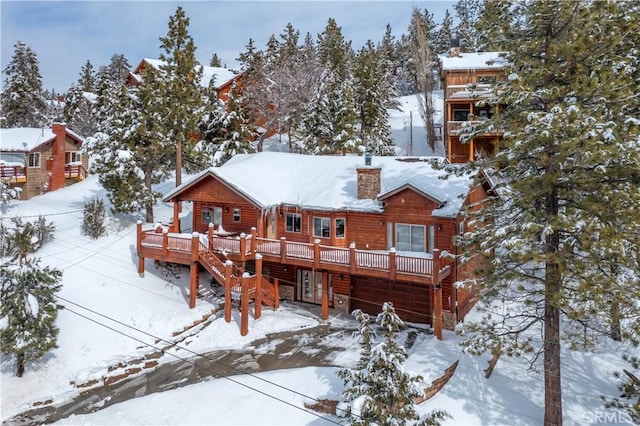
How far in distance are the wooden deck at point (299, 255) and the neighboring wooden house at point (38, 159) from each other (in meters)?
18.4

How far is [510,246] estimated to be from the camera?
10461 mm

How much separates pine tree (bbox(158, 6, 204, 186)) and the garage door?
15.5m

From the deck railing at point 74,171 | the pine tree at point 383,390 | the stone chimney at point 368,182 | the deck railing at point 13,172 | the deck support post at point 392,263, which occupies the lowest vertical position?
the pine tree at point 383,390

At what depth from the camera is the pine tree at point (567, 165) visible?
10008 millimetres

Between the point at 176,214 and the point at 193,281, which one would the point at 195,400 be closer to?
the point at 193,281

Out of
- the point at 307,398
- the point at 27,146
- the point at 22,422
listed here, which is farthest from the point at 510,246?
the point at 27,146

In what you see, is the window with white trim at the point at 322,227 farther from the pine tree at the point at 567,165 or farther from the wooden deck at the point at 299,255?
the pine tree at the point at 567,165

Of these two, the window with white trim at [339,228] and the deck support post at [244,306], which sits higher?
the window with white trim at [339,228]

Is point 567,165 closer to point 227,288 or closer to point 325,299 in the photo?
point 325,299

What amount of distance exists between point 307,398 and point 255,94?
33.1 metres

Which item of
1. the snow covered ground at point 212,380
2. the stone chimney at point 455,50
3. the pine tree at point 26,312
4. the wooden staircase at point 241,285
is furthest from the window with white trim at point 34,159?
the stone chimney at point 455,50

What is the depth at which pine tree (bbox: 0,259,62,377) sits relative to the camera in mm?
14719

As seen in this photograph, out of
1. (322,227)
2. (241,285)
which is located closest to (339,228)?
(322,227)

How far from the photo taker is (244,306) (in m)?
18.5
